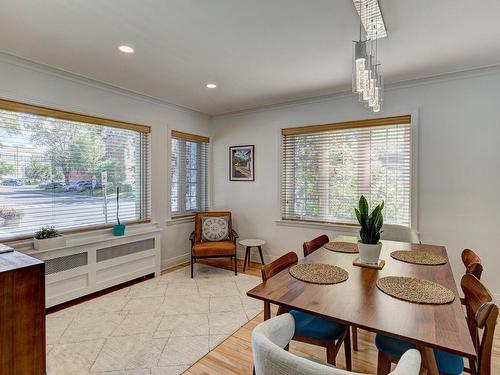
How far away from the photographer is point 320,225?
3836 mm

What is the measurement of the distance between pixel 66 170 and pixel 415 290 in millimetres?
3389

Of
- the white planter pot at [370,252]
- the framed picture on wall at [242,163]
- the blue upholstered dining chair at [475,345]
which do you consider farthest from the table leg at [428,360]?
the framed picture on wall at [242,163]

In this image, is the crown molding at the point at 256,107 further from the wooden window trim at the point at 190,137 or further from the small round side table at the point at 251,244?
the small round side table at the point at 251,244

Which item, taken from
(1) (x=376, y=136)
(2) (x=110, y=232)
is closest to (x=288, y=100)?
(1) (x=376, y=136)

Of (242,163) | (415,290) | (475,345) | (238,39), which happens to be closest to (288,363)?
(415,290)

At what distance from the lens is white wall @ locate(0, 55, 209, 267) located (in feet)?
8.75

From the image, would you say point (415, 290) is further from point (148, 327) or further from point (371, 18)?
point (148, 327)

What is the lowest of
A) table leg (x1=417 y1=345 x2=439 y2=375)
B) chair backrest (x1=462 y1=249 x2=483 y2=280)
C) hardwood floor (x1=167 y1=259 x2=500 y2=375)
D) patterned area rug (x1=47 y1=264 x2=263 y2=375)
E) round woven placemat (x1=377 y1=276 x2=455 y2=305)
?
hardwood floor (x1=167 y1=259 x2=500 y2=375)

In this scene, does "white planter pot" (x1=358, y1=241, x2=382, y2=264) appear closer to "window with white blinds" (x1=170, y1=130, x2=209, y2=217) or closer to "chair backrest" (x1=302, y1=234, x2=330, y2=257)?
"chair backrest" (x1=302, y1=234, x2=330, y2=257)

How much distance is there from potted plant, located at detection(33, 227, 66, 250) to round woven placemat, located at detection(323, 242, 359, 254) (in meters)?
2.56

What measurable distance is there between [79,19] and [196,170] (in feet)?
9.63

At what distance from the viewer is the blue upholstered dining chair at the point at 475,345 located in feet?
3.78

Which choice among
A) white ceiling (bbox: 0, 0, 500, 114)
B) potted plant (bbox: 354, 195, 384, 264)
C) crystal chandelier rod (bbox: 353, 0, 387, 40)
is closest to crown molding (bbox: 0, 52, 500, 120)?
white ceiling (bbox: 0, 0, 500, 114)

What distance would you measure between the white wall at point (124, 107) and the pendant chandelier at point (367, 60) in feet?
9.29
